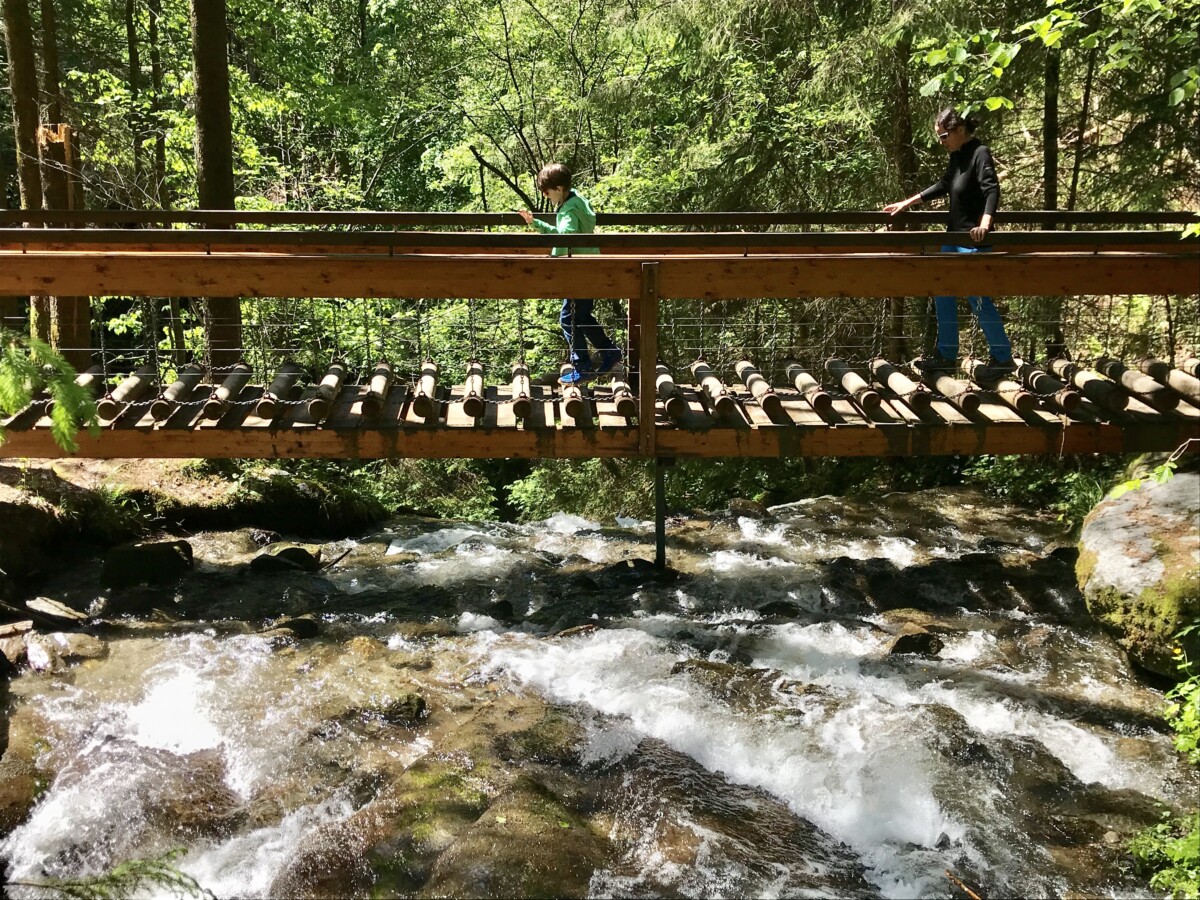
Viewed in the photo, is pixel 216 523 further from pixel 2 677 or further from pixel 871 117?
pixel 871 117

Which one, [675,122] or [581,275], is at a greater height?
[675,122]

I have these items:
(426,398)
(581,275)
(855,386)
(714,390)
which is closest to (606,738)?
(426,398)

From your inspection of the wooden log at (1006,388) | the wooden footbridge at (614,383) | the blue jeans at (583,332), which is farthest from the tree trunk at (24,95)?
the wooden log at (1006,388)

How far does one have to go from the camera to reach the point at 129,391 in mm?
6508

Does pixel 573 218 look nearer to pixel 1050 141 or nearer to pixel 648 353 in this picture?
pixel 648 353

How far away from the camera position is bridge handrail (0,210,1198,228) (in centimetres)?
771

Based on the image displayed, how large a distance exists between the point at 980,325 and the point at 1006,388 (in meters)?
0.67

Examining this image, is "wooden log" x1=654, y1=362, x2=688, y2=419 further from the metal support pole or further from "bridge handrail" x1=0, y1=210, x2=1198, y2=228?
"bridge handrail" x1=0, y1=210, x2=1198, y2=228

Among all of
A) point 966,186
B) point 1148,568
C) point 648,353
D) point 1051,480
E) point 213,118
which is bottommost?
point 1051,480

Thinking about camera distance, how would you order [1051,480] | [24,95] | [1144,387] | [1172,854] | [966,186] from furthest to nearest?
[24,95]
[1051,480]
[966,186]
[1144,387]
[1172,854]

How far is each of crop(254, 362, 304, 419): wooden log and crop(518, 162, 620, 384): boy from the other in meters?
2.00

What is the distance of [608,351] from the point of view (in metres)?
7.63

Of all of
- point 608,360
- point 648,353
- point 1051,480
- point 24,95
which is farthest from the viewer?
point 24,95

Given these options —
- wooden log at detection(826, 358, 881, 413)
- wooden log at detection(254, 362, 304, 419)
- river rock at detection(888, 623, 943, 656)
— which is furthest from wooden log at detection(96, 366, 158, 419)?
river rock at detection(888, 623, 943, 656)
